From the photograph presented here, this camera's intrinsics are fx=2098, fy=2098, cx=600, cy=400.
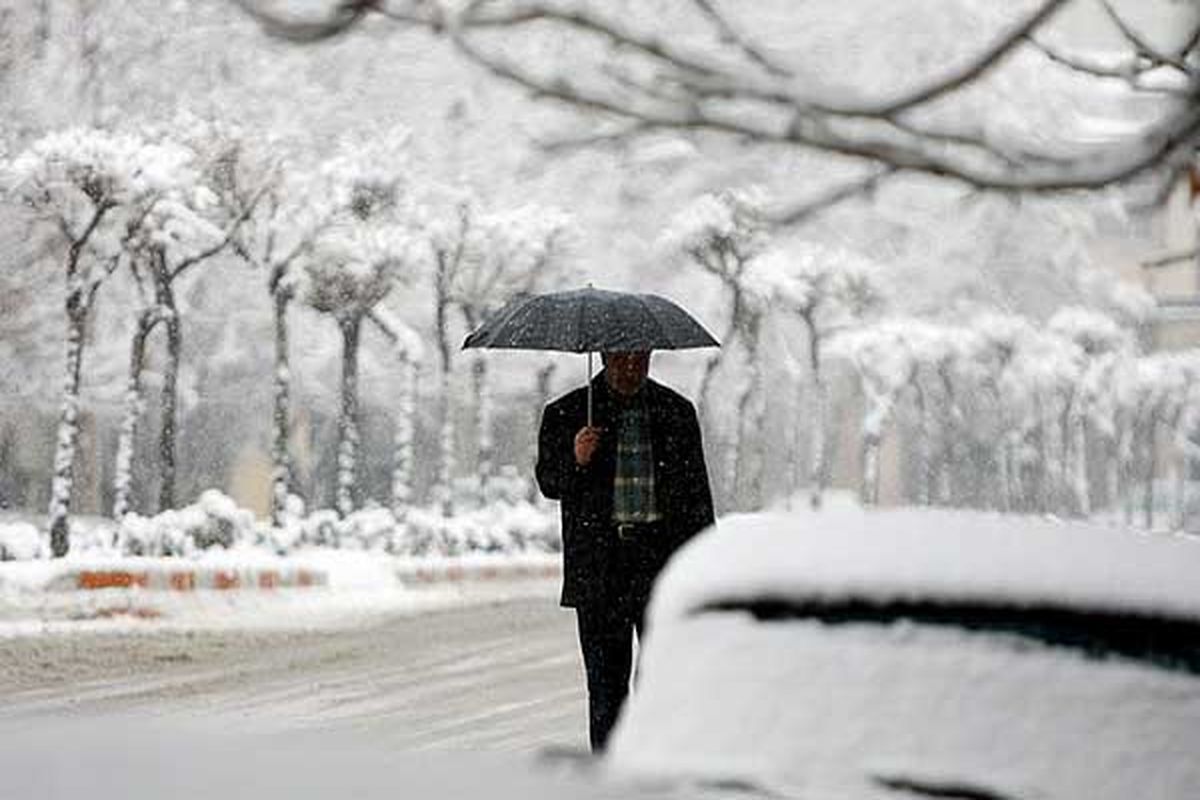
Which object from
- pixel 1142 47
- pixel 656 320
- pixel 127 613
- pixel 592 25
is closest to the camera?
pixel 592 25

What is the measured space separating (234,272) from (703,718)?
34.3 ft

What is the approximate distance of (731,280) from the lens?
40.9 ft

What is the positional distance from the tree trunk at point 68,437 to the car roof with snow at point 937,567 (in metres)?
8.88

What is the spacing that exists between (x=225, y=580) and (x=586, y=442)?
6.92 metres

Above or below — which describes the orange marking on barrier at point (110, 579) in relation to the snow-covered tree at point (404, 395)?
below

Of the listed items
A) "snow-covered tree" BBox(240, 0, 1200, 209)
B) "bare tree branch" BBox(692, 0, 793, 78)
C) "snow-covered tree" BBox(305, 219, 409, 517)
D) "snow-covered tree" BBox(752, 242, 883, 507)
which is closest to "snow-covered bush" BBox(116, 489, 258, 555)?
"snow-covered tree" BBox(305, 219, 409, 517)

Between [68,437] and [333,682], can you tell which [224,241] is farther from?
[333,682]

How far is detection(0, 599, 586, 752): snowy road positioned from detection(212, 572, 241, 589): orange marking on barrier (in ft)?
2.80

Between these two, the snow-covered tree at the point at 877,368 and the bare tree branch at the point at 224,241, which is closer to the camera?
the bare tree branch at the point at 224,241

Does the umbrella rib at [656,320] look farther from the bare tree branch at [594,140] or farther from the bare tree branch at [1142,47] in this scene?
the bare tree branch at [594,140]

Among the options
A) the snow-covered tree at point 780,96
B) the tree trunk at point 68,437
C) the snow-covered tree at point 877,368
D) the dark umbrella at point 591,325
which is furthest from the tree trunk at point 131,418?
the snow-covered tree at point 780,96

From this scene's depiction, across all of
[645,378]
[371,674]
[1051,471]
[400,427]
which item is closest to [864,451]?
[1051,471]

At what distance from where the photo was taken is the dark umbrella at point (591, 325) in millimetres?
4102

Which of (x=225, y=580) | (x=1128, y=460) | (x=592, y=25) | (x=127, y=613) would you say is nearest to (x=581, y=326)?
(x=592, y=25)
